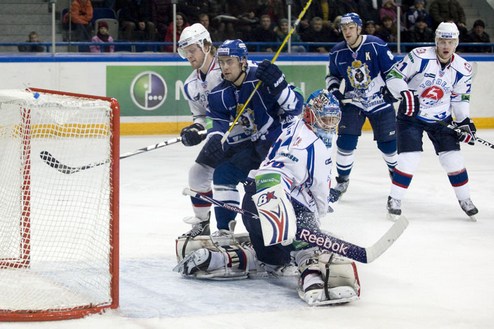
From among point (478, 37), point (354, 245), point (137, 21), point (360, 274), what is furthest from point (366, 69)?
point (478, 37)

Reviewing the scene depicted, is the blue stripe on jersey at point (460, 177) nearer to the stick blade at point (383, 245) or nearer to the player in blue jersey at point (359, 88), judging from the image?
the player in blue jersey at point (359, 88)

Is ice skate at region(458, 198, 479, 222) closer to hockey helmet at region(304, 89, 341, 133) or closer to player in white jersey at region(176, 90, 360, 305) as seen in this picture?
player in white jersey at region(176, 90, 360, 305)

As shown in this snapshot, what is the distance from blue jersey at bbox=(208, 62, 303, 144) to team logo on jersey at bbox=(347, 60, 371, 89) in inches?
74.1

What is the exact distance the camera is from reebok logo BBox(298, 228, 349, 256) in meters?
3.92

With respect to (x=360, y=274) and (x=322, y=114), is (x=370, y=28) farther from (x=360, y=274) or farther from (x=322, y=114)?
(x=322, y=114)

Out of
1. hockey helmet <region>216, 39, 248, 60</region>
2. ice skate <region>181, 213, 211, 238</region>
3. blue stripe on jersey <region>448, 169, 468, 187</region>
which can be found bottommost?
ice skate <region>181, 213, 211, 238</region>

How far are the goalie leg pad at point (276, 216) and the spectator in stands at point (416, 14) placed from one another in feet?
26.1

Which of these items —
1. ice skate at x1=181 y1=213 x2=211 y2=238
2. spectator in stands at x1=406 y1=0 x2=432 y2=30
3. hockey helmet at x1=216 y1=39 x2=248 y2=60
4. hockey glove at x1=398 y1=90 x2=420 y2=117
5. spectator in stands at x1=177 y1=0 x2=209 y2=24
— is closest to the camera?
hockey helmet at x1=216 y1=39 x2=248 y2=60

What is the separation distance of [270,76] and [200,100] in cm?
56

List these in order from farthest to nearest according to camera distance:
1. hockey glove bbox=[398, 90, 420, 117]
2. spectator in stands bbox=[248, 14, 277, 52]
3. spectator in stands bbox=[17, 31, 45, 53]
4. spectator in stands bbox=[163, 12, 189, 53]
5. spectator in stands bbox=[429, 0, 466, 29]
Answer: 1. spectator in stands bbox=[429, 0, 466, 29]
2. spectator in stands bbox=[248, 14, 277, 52]
3. spectator in stands bbox=[163, 12, 189, 53]
4. spectator in stands bbox=[17, 31, 45, 53]
5. hockey glove bbox=[398, 90, 420, 117]

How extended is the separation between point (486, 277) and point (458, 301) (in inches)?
19.7

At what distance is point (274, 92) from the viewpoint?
15.2 feet

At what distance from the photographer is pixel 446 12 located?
11.8 m

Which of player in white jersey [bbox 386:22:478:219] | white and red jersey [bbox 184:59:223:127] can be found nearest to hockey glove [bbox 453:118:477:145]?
player in white jersey [bbox 386:22:478:219]
